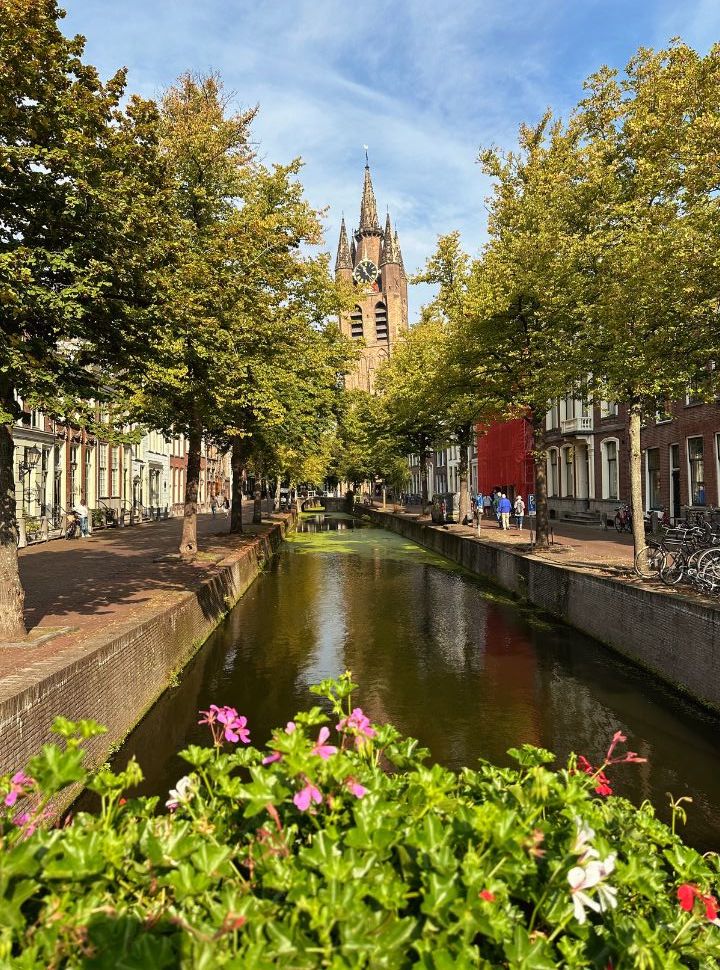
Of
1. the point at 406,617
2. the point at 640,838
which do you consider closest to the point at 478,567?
the point at 406,617

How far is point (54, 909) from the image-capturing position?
168 centimetres

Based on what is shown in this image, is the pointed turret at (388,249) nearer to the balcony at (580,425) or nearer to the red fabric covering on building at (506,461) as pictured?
the red fabric covering on building at (506,461)

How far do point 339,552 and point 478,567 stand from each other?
9.61 metres

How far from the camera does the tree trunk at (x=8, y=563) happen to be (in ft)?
27.1

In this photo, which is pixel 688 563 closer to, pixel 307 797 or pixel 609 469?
pixel 307 797

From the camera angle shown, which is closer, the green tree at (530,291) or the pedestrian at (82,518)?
the green tree at (530,291)

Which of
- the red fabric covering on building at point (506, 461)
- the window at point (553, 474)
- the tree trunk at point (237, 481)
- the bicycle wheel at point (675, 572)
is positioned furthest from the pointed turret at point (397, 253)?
the bicycle wheel at point (675, 572)

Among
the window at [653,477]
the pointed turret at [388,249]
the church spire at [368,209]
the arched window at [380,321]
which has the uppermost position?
the church spire at [368,209]

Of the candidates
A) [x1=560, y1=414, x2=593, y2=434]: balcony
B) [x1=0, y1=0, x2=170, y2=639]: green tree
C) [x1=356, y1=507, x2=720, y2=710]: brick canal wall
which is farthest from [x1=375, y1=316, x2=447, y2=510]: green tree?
[x1=0, y1=0, x2=170, y2=639]: green tree

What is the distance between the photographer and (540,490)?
65.3 feet

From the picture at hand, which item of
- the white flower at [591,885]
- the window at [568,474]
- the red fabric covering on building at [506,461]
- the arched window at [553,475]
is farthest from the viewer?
the red fabric covering on building at [506,461]

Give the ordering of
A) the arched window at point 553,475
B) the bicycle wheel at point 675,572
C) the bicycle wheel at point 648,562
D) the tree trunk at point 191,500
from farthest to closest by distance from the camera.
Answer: the arched window at point 553,475
the tree trunk at point 191,500
the bicycle wheel at point 648,562
the bicycle wheel at point 675,572

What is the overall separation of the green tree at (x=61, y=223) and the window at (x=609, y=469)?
29.2 metres

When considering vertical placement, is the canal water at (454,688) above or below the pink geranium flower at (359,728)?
below
